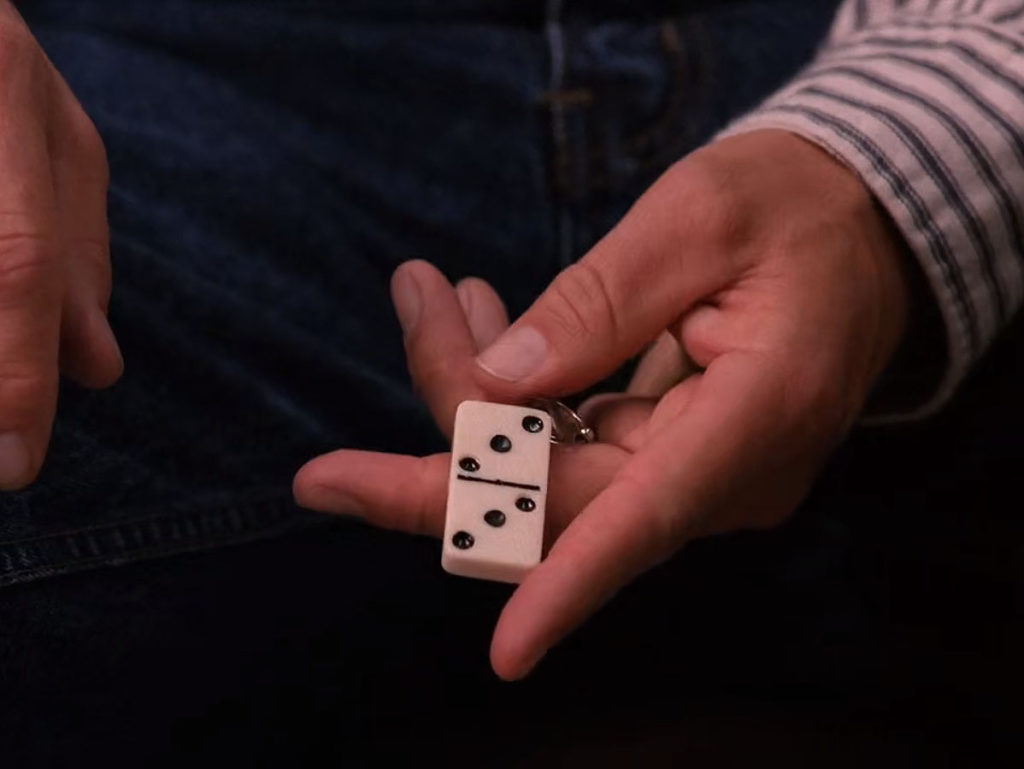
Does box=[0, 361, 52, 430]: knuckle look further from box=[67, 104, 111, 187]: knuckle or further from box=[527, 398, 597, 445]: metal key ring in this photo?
box=[527, 398, 597, 445]: metal key ring

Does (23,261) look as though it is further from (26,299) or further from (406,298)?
(406,298)

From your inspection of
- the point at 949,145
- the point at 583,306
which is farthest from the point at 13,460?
the point at 949,145

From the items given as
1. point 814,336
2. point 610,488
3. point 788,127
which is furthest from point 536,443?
point 788,127

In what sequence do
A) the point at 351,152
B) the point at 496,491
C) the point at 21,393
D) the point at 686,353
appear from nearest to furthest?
the point at 21,393 < the point at 496,491 < the point at 686,353 < the point at 351,152

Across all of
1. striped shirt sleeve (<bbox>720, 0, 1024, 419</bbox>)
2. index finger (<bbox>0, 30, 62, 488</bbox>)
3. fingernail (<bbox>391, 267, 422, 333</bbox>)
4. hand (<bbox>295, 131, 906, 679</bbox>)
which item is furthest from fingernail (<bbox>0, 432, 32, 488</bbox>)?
striped shirt sleeve (<bbox>720, 0, 1024, 419</bbox>)

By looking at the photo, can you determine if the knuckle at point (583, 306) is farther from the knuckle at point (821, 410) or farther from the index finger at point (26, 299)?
the index finger at point (26, 299)

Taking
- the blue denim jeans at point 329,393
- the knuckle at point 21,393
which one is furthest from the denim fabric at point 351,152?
the knuckle at point 21,393
